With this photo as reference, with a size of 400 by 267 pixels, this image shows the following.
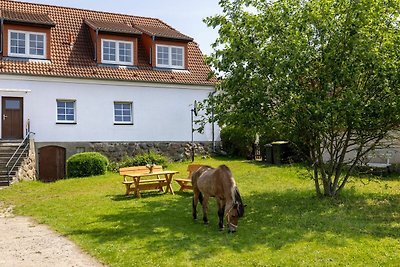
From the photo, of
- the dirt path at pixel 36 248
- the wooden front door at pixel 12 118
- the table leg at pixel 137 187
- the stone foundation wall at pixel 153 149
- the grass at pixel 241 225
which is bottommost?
the dirt path at pixel 36 248

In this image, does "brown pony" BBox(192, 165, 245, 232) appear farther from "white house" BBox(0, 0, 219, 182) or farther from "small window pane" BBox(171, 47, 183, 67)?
"small window pane" BBox(171, 47, 183, 67)

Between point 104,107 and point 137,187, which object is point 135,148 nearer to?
point 104,107

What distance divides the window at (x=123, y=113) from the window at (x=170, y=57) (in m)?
3.20

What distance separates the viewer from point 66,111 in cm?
2355

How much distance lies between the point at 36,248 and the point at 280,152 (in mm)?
14923

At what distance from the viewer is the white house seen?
22.4m

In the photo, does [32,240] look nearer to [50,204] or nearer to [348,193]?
[50,204]

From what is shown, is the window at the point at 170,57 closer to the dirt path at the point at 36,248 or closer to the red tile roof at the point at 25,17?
the red tile roof at the point at 25,17

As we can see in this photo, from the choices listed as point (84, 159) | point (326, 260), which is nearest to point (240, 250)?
point (326, 260)

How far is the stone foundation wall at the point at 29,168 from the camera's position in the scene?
1966cm

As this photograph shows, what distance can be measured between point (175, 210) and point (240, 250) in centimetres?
428

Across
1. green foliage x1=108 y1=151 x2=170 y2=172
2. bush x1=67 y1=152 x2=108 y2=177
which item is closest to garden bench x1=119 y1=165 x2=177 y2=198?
bush x1=67 y1=152 x2=108 y2=177

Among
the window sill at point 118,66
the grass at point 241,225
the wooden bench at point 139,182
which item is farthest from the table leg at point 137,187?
the window sill at point 118,66

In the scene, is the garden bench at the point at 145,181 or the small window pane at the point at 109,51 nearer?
the garden bench at the point at 145,181
